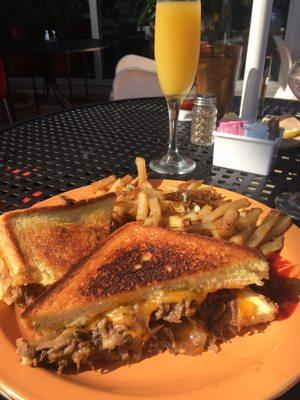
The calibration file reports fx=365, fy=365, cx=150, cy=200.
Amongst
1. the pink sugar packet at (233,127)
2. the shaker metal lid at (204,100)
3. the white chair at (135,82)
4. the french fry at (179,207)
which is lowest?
the white chair at (135,82)

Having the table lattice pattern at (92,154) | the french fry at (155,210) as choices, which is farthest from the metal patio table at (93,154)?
the french fry at (155,210)

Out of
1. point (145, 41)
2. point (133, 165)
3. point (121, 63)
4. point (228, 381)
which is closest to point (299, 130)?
point (133, 165)

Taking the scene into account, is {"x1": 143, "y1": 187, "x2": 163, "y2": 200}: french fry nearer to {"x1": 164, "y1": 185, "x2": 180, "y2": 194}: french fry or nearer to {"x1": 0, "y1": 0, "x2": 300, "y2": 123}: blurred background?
{"x1": 164, "y1": 185, "x2": 180, "y2": 194}: french fry

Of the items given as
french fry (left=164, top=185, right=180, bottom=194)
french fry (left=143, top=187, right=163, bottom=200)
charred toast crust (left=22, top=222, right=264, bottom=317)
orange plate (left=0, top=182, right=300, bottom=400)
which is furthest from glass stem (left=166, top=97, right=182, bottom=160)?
orange plate (left=0, top=182, right=300, bottom=400)

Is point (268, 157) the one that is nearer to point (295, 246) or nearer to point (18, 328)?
point (295, 246)

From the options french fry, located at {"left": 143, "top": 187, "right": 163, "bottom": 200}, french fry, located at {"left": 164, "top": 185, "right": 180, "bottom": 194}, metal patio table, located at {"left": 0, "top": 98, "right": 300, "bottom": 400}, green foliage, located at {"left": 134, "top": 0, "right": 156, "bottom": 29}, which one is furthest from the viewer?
green foliage, located at {"left": 134, "top": 0, "right": 156, "bottom": 29}

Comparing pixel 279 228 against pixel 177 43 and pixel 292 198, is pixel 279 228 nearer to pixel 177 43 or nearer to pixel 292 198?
pixel 292 198

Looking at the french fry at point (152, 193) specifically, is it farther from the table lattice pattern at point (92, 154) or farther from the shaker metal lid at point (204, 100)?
the shaker metal lid at point (204, 100)
